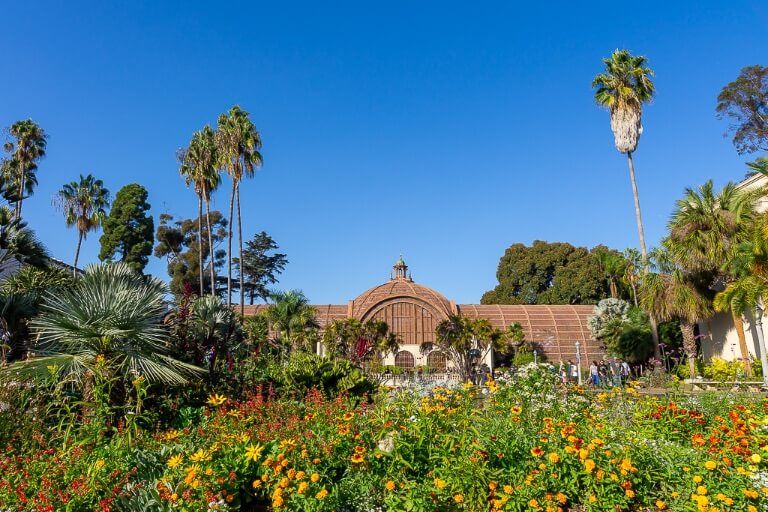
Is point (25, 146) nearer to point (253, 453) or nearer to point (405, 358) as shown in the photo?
point (405, 358)

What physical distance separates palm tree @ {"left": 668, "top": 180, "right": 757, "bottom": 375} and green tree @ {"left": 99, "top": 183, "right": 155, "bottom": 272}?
30450 mm

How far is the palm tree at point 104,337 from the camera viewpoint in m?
6.85

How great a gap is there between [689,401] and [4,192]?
55.8 feet

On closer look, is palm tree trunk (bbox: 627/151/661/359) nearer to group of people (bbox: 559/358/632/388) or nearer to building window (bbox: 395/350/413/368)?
group of people (bbox: 559/358/632/388)

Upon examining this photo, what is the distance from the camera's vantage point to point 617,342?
30.4 meters

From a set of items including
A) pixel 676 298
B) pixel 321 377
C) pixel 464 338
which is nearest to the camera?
pixel 321 377

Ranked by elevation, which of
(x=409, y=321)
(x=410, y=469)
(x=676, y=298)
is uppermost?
(x=409, y=321)

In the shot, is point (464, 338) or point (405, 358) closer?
point (464, 338)

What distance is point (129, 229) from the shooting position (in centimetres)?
3669

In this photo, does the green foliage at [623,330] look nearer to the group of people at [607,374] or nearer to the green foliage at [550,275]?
the group of people at [607,374]

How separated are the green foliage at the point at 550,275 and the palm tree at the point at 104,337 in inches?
1732

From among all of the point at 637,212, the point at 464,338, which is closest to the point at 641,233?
the point at 637,212

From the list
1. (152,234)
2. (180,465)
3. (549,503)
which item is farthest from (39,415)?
(152,234)

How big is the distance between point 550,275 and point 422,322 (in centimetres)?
2152
